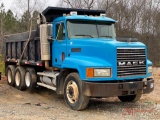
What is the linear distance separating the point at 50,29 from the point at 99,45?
7.72 ft

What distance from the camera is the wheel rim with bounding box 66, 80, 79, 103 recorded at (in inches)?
304

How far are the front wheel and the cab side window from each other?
1.42m

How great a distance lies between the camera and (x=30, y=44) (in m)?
10.8

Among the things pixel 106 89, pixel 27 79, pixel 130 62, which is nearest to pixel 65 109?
pixel 106 89

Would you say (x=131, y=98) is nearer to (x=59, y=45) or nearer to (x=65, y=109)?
(x=65, y=109)

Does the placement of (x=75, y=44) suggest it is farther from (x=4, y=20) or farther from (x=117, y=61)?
(x=4, y=20)

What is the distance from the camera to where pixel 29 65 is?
1134 centimetres

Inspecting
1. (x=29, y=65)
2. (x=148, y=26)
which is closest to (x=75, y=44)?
(x=29, y=65)

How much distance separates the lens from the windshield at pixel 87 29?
331 inches

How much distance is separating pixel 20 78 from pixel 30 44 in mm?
1613

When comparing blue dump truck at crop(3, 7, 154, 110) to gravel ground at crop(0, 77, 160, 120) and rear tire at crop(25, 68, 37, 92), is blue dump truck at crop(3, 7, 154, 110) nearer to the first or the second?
rear tire at crop(25, 68, 37, 92)

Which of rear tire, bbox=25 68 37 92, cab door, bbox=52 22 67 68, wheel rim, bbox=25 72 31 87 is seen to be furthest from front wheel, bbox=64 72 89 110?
wheel rim, bbox=25 72 31 87

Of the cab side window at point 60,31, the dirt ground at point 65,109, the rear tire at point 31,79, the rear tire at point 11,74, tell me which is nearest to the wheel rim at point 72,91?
the dirt ground at point 65,109

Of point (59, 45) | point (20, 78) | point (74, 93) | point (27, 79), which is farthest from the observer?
point (20, 78)
